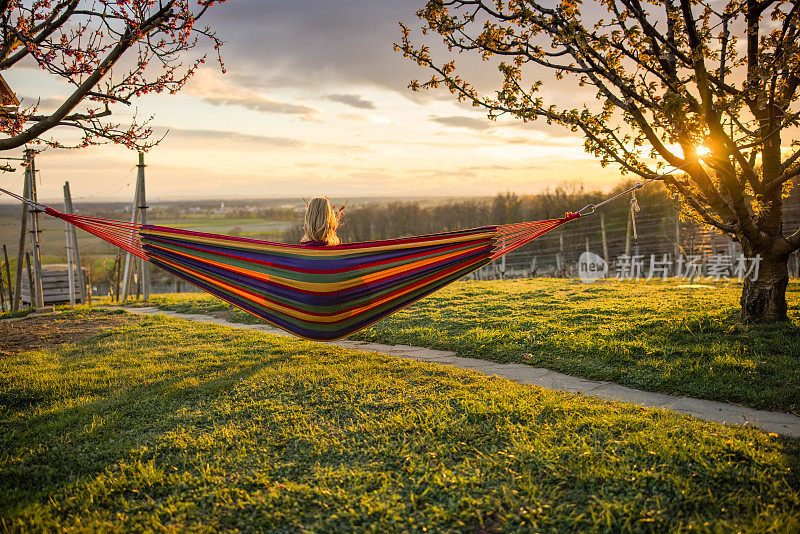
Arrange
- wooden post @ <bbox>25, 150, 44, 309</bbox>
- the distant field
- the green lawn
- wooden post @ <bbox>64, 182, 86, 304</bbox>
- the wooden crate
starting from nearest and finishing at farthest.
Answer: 1. the green lawn
2. wooden post @ <bbox>25, 150, 44, 309</bbox>
3. wooden post @ <bbox>64, 182, 86, 304</bbox>
4. the distant field
5. the wooden crate

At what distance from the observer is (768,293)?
13.8 feet

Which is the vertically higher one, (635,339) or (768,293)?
(768,293)

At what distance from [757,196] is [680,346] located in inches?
60.4

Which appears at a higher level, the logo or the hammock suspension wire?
the hammock suspension wire

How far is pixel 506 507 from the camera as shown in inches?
72.6

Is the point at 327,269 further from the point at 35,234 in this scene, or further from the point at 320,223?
the point at 35,234

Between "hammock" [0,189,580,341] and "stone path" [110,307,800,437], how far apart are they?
2.74ft

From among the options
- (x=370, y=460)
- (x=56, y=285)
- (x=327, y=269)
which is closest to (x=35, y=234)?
(x=56, y=285)

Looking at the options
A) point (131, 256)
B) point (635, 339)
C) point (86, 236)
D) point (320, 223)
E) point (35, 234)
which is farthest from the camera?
point (86, 236)

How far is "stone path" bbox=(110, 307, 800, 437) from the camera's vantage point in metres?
2.63

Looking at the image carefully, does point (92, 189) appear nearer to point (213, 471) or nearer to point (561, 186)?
point (213, 471)

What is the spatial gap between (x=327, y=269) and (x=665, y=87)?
3442 mm

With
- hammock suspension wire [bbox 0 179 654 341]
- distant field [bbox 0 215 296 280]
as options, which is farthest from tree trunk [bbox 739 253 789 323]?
distant field [bbox 0 215 296 280]

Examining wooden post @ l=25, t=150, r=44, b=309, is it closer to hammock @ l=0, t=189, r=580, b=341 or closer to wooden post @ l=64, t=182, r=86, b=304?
wooden post @ l=64, t=182, r=86, b=304
